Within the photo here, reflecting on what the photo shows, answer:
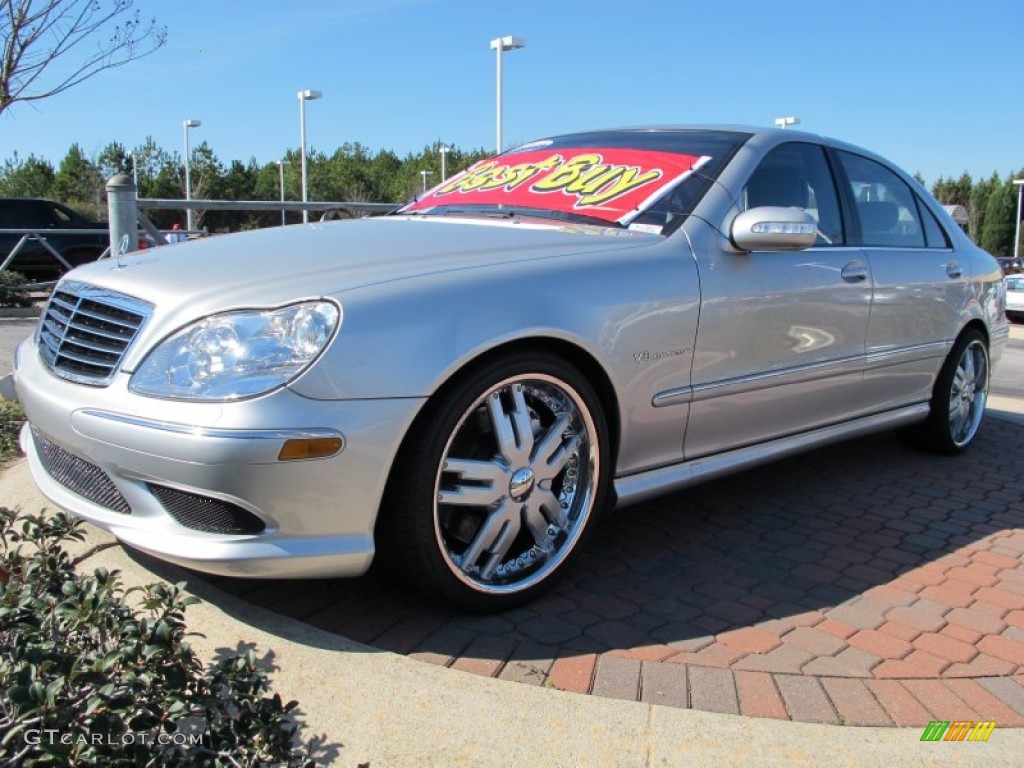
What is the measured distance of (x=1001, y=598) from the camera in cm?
310

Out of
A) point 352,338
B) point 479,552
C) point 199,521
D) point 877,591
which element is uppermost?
point 352,338

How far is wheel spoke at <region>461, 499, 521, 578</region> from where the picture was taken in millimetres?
2666

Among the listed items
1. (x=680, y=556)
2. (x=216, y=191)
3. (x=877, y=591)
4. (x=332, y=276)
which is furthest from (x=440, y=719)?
(x=216, y=191)

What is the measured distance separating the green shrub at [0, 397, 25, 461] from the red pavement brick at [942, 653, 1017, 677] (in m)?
3.75

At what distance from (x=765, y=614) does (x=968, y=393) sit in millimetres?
2809

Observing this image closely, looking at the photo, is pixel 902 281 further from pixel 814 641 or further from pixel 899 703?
pixel 899 703

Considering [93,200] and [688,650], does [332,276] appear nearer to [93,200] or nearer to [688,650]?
[688,650]

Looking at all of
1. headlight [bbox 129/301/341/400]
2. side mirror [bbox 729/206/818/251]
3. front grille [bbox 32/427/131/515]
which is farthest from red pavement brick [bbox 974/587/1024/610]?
front grille [bbox 32/427/131/515]

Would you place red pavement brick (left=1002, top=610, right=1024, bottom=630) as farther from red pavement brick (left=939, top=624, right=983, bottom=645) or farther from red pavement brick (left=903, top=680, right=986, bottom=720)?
red pavement brick (left=903, top=680, right=986, bottom=720)

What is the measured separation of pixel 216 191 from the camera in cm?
5097

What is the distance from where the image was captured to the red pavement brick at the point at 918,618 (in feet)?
9.33

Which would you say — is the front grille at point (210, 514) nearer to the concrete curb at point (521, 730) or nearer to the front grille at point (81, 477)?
the front grille at point (81, 477)

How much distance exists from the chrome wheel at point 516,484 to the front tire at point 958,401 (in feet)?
8.80

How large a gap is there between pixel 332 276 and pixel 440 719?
3.94 ft
